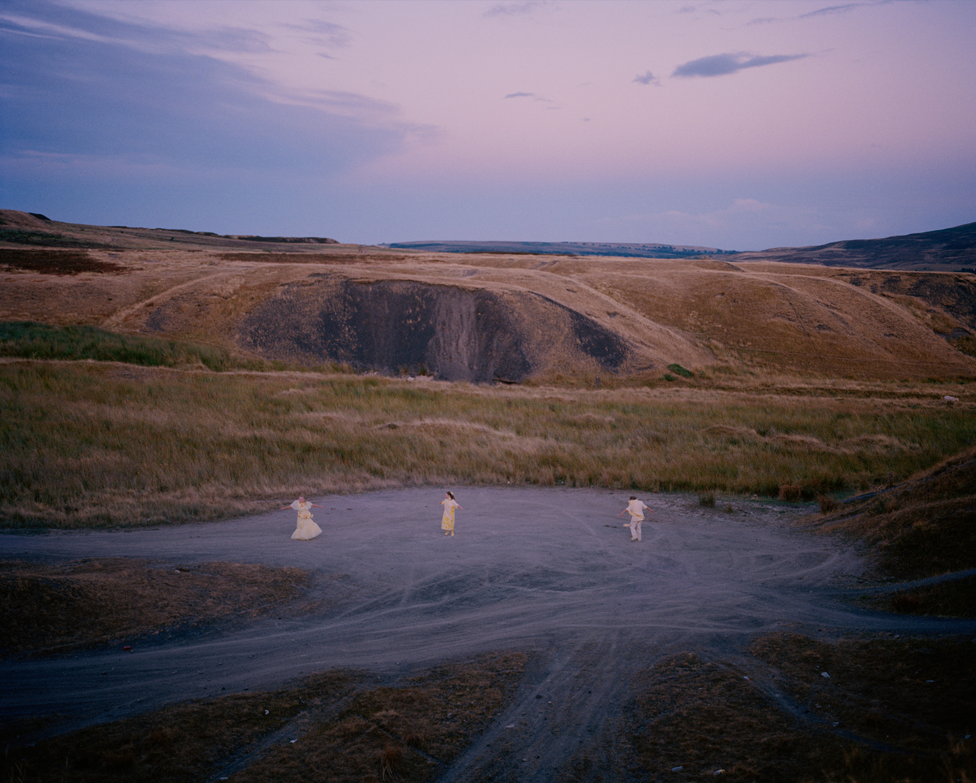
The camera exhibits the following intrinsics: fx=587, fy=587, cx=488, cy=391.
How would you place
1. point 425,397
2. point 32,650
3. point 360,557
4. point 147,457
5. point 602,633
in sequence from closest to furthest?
point 32,650, point 602,633, point 360,557, point 147,457, point 425,397

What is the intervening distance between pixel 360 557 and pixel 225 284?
38779mm

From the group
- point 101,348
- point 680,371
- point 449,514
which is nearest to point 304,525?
point 449,514

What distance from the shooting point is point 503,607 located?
8453 millimetres

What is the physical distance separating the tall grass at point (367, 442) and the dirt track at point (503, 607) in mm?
2197

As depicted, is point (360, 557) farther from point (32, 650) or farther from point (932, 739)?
point (932, 739)

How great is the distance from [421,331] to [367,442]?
21.0 meters

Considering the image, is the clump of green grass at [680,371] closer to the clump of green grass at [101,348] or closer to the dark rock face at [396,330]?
the dark rock face at [396,330]

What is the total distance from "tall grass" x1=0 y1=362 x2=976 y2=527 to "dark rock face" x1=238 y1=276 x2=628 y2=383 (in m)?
8.67

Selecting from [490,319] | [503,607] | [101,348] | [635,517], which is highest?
[490,319]

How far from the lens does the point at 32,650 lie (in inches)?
269

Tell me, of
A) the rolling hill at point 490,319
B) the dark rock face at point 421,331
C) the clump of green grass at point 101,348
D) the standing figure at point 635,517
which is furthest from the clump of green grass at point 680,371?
the standing figure at point 635,517

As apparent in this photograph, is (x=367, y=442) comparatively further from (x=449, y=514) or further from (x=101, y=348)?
(x=101, y=348)

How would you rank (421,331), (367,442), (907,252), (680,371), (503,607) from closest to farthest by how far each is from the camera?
(503,607) → (367,442) → (680,371) → (421,331) → (907,252)

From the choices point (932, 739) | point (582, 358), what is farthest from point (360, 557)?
point (582, 358)
